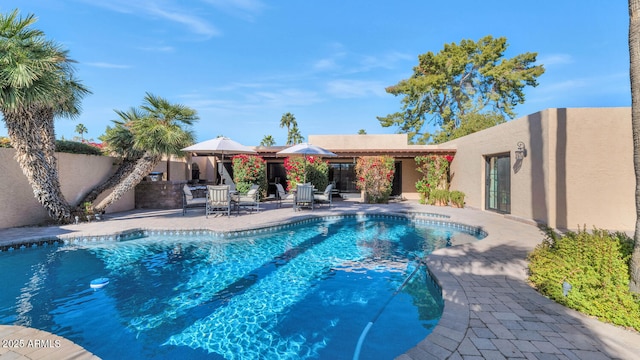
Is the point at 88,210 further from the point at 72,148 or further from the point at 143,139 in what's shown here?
the point at 72,148

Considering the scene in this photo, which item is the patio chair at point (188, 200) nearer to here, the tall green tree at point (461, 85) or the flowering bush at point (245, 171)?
the flowering bush at point (245, 171)

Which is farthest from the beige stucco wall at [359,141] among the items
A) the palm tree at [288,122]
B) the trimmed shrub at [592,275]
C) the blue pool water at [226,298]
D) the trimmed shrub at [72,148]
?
the palm tree at [288,122]

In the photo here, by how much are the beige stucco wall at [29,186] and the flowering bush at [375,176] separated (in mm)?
11590

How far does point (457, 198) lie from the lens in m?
14.3

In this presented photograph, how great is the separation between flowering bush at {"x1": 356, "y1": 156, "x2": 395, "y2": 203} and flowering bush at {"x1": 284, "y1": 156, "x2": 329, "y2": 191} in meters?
1.96

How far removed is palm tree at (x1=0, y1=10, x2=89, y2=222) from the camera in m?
7.08

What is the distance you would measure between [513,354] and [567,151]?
8671 mm

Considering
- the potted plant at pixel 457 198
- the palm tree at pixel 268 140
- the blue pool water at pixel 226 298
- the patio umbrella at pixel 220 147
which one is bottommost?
the blue pool water at pixel 226 298

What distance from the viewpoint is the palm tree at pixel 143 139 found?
10.7 m

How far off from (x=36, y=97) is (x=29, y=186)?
3.42 metres

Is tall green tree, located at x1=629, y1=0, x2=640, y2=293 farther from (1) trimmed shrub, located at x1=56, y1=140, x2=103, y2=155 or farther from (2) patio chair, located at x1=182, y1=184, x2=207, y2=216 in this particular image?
(1) trimmed shrub, located at x1=56, y1=140, x2=103, y2=155

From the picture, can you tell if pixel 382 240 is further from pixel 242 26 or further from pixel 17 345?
pixel 242 26

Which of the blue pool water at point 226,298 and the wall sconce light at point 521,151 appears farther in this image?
the wall sconce light at point 521,151

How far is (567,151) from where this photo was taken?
345 inches
